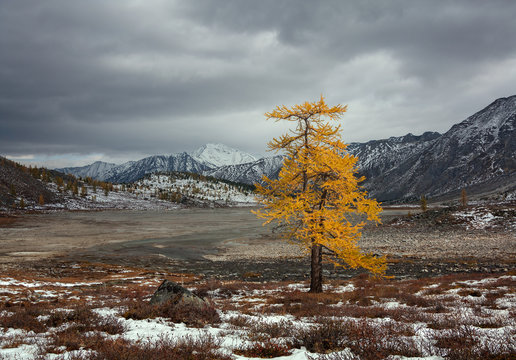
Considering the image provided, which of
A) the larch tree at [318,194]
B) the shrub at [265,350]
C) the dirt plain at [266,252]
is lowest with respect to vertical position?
the dirt plain at [266,252]

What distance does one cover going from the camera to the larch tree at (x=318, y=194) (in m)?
15.4

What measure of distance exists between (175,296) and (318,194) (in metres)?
9.25

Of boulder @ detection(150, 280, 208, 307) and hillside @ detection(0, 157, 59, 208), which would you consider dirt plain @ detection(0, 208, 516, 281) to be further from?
hillside @ detection(0, 157, 59, 208)

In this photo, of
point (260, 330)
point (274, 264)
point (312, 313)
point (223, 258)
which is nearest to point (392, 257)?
point (274, 264)

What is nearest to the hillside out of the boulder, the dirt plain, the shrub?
the dirt plain

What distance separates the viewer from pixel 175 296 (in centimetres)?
1202

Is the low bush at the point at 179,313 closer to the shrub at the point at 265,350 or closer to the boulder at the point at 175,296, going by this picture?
the boulder at the point at 175,296

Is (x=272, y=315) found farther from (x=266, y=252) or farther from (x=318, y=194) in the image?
(x=266, y=252)

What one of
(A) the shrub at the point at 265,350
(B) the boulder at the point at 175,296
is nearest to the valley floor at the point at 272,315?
(A) the shrub at the point at 265,350

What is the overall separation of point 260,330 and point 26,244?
Answer: 6221 centimetres

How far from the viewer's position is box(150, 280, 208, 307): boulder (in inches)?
465

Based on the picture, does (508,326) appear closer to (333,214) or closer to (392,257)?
(333,214)

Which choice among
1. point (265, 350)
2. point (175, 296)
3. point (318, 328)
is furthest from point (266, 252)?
point (265, 350)

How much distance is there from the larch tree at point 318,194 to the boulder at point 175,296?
510 cm
